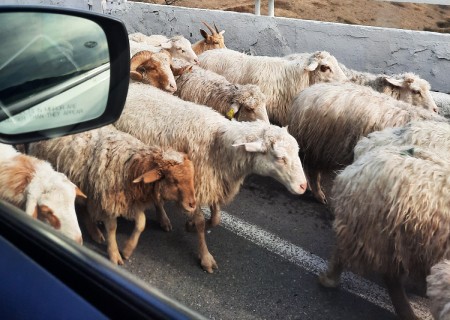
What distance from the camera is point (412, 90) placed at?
209 inches

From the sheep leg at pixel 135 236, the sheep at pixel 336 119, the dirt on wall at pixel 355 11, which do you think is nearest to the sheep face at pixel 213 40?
the sheep at pixel 336 119

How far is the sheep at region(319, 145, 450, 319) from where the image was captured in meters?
2.76

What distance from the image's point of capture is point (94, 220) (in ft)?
12.7

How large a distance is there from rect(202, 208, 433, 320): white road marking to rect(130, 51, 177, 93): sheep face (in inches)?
67.0

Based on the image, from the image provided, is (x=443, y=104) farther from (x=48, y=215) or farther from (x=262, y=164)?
(x=48, y=215)

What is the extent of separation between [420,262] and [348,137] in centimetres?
186

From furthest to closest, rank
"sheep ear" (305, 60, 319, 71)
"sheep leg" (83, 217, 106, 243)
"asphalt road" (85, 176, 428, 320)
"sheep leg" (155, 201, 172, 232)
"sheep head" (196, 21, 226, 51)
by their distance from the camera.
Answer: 1. "sheep head" (196, 21, 226, 51)
2. "sheep ear" (305, 60, 319, 71)
3. "sheep leg" (155, 201, 172, 232)
4. "sheep leg" (83, 217, 106, 243)
5. "asphalt road" (85, 176, 428, 320)

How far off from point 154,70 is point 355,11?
933 centimetres

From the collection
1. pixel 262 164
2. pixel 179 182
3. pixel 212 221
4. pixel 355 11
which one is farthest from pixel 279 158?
pixel 355 11

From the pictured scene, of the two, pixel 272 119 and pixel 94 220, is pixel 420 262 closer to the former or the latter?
pixel 94 220

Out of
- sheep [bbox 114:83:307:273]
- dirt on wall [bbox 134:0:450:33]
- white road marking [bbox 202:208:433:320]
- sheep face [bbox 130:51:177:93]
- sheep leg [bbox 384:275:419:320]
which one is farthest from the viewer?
dirt on wall [bbox 134:0:450:33]

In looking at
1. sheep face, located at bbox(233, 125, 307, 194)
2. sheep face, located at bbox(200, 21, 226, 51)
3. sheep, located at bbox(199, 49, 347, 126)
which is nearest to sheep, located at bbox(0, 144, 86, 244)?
sheep face, located at bbox(233, 125, 307, 194)

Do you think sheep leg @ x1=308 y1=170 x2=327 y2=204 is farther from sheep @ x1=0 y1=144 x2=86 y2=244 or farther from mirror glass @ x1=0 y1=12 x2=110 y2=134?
mirror glass @ x1=0 y1=12 x2=110 y2=134

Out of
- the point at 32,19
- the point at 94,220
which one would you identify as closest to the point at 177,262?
the point at 94,220
